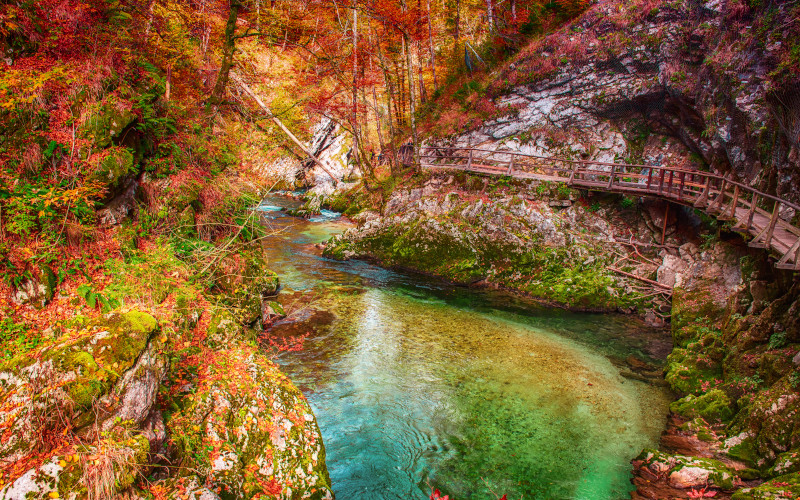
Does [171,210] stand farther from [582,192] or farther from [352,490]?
[582,192]

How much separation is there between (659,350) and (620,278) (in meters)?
3.48

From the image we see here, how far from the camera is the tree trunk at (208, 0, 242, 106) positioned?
8.41 meters

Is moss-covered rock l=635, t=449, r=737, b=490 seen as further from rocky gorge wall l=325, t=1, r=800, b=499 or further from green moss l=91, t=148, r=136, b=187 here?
green moss l=91, t=148, r=136, b=187

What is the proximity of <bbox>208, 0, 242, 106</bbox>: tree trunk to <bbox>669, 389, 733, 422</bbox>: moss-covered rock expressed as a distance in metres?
11.7

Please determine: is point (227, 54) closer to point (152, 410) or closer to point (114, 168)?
point (114, 168)

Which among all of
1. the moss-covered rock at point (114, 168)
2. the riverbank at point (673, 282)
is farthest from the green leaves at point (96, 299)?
the riverbank at point (673, 282)

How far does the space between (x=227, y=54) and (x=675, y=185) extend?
46.9 ft

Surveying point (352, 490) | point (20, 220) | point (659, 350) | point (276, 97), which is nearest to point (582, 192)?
point (659, 350)

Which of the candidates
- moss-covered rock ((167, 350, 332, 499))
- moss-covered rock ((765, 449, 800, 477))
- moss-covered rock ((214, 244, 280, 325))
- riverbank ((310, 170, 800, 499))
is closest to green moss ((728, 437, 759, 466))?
riverbank ((310, 170, 800, 499))

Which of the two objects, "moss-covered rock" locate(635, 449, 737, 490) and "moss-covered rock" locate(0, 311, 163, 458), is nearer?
"moss-covered rock" locate(0, 311, 163, 458)

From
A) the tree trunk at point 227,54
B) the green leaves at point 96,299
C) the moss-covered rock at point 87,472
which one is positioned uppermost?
the tree trunk at point 227,54

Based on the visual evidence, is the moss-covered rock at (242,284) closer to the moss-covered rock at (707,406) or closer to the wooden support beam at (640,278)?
the moss-covered rock at (707,406)

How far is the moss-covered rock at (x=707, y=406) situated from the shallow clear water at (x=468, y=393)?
33 centimetres

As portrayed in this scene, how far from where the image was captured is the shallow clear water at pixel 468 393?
5996mm
